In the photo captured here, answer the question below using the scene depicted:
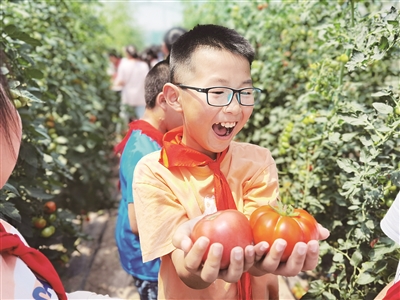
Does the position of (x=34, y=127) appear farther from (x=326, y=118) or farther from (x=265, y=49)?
(x=265, y=49)

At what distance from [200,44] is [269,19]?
1996mm

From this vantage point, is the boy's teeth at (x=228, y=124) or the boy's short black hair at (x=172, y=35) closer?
the boy's teeth at (x=228, y=124)

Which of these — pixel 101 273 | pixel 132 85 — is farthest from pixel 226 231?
pixel 132 85

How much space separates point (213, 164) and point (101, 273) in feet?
7.09

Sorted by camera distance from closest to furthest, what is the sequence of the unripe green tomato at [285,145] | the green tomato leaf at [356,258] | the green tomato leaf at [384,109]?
the green tomato leaf at [384,109]
the green tomato leaf at [356,258]
the unripe green tomato at [285,145]

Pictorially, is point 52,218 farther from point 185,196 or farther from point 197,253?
point 197,253

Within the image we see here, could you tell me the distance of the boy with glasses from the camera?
1176 mm

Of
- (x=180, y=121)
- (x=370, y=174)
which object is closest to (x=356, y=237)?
(x=370, y=174)

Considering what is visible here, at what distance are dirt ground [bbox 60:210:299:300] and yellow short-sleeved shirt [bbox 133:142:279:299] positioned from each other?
55.3 inches

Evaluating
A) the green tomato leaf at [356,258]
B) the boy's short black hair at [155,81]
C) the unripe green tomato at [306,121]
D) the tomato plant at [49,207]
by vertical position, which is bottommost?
the tomato plant at [49,207]

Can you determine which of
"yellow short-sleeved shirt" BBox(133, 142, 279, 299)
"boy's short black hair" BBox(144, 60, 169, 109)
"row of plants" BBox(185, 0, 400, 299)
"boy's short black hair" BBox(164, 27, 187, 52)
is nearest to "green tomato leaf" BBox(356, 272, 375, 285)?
"row of plants" BBox(185, 0, 400, 299)

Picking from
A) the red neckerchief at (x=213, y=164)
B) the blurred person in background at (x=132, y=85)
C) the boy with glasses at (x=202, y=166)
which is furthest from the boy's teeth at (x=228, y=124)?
the blurred person in background at (x=132, y=85)

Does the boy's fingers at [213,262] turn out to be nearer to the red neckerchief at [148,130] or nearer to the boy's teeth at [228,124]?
the boy's teeth at [228,124]

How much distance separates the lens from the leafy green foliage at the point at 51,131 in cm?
216
